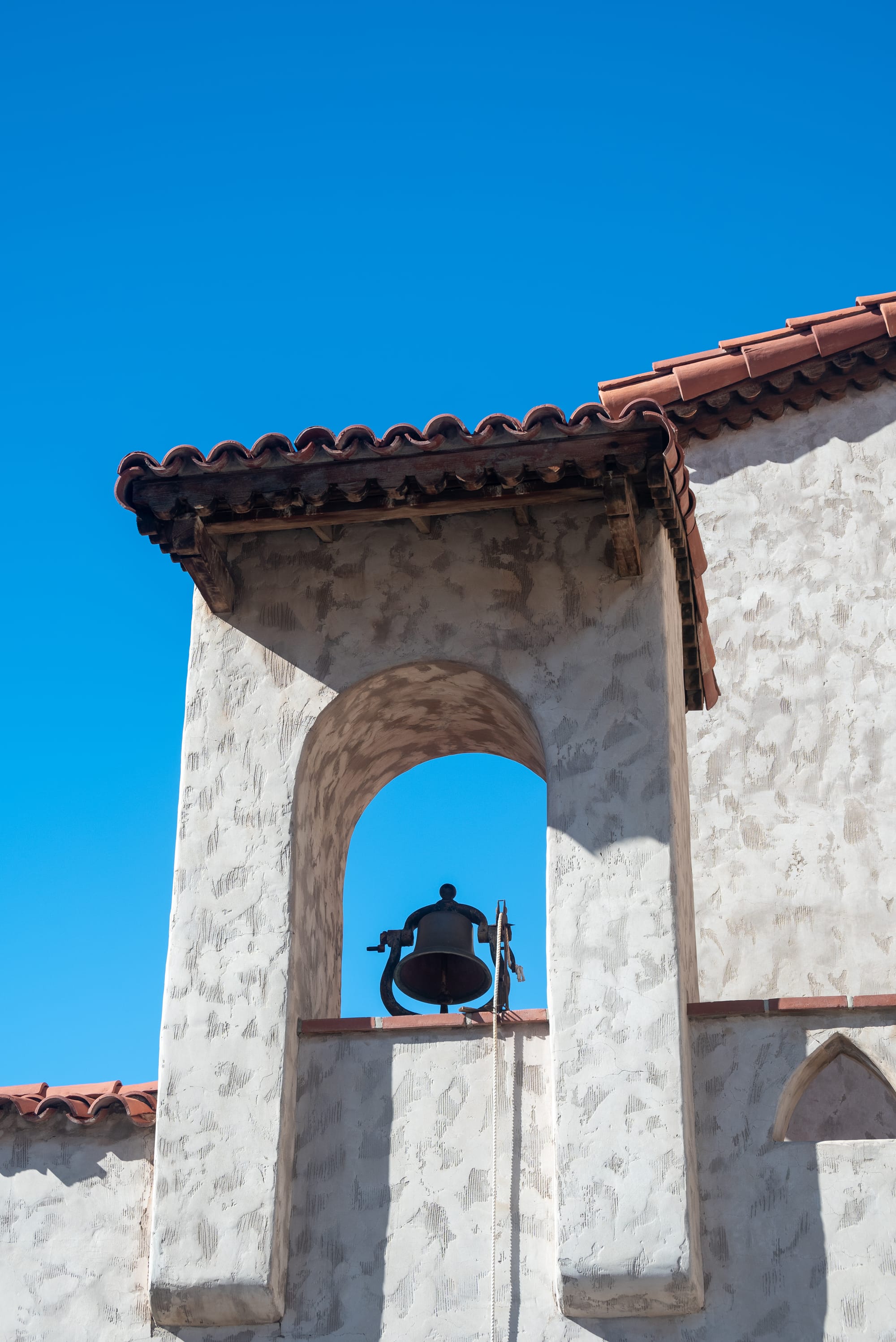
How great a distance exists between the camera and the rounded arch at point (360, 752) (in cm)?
800

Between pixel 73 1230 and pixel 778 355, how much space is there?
7.22 metres

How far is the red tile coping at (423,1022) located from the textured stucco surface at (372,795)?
140mm

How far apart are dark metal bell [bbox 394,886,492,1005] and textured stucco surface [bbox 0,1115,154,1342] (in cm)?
147

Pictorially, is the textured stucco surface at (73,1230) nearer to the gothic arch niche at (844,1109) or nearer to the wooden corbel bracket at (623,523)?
the wooden corbel bracket at (623,523)

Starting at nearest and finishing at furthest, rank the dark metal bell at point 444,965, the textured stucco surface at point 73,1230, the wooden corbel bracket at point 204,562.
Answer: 1. the textured stucco surface at point 73,1230
2. the wooden corbel bracket at point 204,562
3. the dark metal bell at point 444,965

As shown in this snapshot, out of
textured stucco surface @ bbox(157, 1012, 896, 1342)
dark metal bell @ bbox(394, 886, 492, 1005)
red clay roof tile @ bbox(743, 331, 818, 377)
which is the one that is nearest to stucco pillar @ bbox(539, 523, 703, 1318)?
textured stucco surface @ bbox(157, 1012, 896, 1342)

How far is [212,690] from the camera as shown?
8242 millimetres

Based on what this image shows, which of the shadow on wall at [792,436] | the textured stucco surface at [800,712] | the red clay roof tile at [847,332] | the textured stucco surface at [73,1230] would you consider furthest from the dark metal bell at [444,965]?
the red clay roof tile at [847,332]

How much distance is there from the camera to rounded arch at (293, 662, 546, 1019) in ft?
26.2

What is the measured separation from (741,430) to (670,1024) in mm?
5712

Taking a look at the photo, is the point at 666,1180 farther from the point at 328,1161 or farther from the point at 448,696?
the point at 448,696

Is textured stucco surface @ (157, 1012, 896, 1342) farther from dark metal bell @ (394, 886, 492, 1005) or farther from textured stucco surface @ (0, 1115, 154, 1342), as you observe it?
dark metal bell @ (394, 886, 492, 1005)

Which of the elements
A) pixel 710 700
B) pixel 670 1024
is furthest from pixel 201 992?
pixel 710 700

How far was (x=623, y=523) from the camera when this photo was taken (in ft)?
25.7
